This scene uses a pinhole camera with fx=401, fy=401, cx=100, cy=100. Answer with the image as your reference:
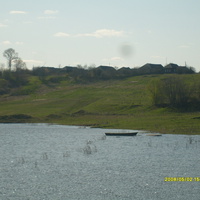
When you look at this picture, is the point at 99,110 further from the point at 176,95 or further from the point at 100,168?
the point at 100,168

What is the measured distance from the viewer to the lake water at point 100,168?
2770 centimetres

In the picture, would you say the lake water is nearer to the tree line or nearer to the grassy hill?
the grassy hill

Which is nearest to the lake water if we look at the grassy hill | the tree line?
the grassy hill

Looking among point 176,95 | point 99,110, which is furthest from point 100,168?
point 99,110

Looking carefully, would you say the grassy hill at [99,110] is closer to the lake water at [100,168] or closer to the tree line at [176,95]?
the tree line at [176,95]

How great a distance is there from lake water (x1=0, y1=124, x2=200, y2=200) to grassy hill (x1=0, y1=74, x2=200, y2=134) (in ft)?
51.0

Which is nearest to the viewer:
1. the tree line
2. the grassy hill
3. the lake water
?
the lake water

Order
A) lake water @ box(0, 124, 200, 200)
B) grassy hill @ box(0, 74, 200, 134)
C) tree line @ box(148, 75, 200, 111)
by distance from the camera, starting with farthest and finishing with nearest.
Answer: tree line @ box(148, 75, 200, 111) → grassy hill @ box(0, 74, 200, 134) → lake water @ box(0, 124, 200, 200)

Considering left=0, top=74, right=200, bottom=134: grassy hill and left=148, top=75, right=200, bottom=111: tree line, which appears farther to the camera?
left=148, top=75, right=200, bottom=111: tree line

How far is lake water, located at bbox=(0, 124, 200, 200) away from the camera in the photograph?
90.9ft

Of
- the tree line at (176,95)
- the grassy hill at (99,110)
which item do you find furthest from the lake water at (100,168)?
the tree line at (176,95)

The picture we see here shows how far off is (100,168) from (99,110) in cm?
6054

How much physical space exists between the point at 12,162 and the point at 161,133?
28.2 metres

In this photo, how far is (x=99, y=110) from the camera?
95875mm
